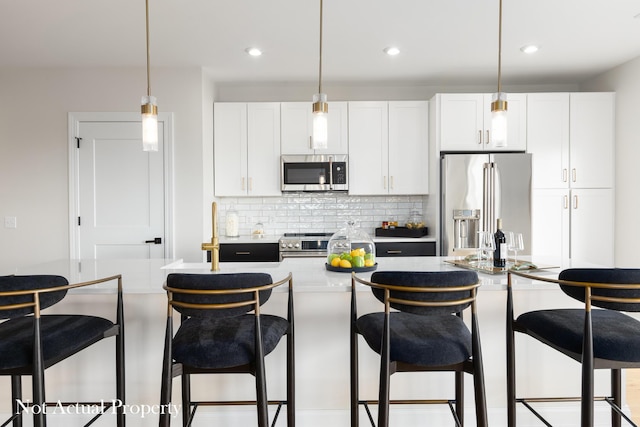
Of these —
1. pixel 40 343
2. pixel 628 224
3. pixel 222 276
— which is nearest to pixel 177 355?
pixel 222 276

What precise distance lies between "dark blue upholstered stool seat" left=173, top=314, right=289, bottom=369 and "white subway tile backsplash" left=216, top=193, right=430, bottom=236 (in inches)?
116

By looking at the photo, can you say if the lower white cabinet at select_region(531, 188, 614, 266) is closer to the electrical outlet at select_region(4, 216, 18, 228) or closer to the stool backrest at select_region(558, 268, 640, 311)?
the stool backrest at select_region(558, 268, 640, 311)

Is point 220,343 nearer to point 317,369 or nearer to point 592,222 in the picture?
point 317,369

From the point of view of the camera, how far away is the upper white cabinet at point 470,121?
156 inches

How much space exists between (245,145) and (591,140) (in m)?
3.46

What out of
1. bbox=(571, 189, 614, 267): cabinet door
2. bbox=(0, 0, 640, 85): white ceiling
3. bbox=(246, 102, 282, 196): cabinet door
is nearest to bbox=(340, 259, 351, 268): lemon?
bbox=(0, 0, 640, 85): white ceiling

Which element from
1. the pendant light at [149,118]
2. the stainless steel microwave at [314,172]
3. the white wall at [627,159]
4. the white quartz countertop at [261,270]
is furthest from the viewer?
the stainless steel microwave at [314,172]

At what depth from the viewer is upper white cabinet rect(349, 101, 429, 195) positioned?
4.18m

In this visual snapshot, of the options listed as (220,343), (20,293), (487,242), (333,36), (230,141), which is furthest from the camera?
(230,141)

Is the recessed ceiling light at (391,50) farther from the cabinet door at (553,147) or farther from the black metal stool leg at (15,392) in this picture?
the black metal stool leg at (15,392)

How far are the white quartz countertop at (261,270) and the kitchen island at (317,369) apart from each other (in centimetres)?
3

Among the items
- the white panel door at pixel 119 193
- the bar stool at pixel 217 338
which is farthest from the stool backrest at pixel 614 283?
the white panel door at pixel 119 193

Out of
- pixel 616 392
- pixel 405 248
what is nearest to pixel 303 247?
pixel 405 248

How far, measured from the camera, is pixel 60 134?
150 inches
